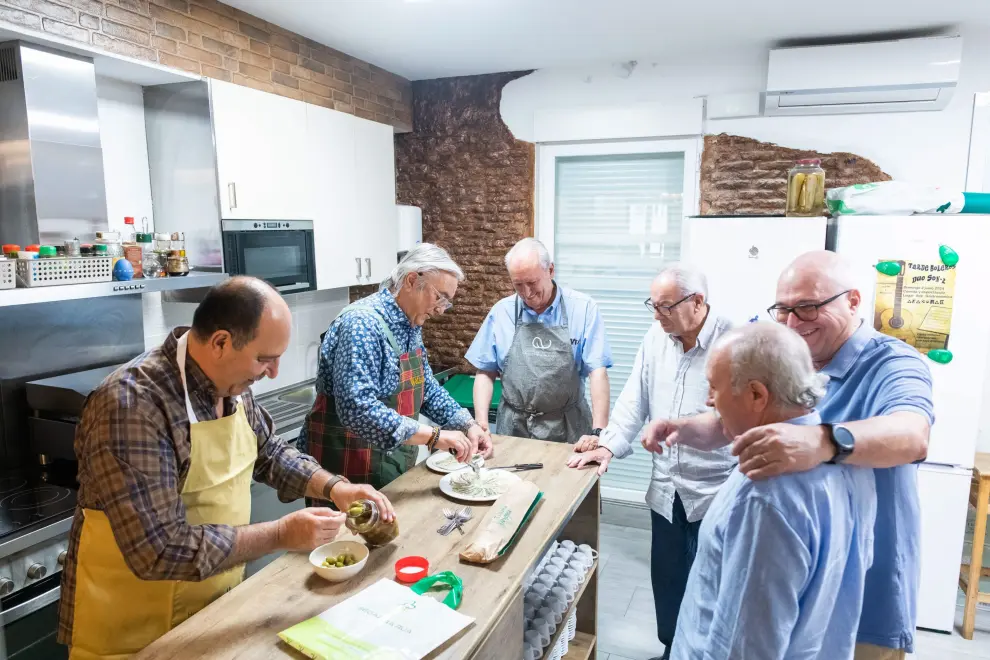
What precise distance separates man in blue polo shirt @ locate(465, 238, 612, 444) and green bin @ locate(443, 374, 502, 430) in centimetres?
68

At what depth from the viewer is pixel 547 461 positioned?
217cm

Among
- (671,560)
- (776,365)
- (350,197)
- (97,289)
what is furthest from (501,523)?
(350,197)

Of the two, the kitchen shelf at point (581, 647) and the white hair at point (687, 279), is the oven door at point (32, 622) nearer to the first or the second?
the kitchen shelf at point (581, 647)

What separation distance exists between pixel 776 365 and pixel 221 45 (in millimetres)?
2751

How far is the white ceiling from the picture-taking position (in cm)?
280

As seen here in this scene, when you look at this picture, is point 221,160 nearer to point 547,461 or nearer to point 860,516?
point 547,461

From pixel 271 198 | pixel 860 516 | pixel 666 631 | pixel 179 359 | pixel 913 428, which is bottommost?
pixel 666 631

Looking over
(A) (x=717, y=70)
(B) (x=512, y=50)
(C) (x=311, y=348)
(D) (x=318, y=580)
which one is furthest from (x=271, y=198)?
(A) (x=717, y=70)

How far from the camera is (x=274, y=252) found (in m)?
2.98

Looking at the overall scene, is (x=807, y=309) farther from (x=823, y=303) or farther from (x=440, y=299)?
(x=440, y=299)

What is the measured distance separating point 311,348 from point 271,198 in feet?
3.74

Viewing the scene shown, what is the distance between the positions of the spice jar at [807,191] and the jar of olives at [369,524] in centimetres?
236

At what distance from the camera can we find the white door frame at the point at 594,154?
3.75 meters

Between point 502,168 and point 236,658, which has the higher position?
point 502,168
